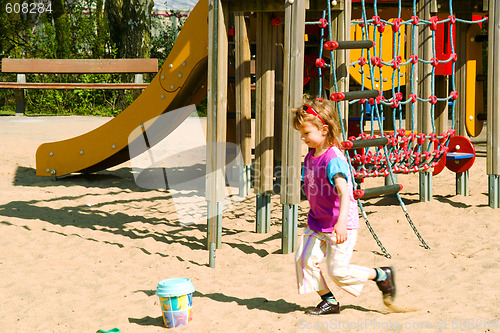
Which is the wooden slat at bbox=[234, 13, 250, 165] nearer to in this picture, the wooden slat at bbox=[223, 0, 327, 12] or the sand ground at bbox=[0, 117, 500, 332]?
the wooden slat at bbox=[223, 0, 327, 12]

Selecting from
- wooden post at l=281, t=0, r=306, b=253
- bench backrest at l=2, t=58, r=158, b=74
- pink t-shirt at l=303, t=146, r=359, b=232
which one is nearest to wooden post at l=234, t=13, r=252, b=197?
wooden post at l=281, t=0, r=306, b=253

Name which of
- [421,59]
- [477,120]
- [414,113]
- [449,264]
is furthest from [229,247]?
[477,120]

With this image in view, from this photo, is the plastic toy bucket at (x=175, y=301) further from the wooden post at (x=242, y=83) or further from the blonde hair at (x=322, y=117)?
the wooden post at (x=242, y=83)

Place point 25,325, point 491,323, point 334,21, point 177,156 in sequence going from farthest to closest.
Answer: point 177,156
point 334,21
point 25,325
point 491,323

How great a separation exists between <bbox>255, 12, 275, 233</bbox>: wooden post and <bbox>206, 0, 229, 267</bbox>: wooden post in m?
0.52

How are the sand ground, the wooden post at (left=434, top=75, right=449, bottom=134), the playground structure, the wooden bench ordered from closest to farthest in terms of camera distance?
the sand ground
the playground structure
the wooden post at (left=434, top=75, right=449, bottom=134)
the wooden bench

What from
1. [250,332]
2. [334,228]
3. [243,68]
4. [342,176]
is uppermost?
[243,68]

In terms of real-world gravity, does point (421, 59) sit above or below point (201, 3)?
below

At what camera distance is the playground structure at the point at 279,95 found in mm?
4688

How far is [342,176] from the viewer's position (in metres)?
3.33

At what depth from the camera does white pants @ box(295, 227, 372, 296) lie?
341 centimetres

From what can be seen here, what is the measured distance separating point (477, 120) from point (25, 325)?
6.35 meters

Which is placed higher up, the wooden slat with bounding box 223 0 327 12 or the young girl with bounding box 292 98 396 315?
the wooden slat with bounding box 223 0 327 12

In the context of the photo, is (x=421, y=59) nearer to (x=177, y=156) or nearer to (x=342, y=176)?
(x=342, y=176)
